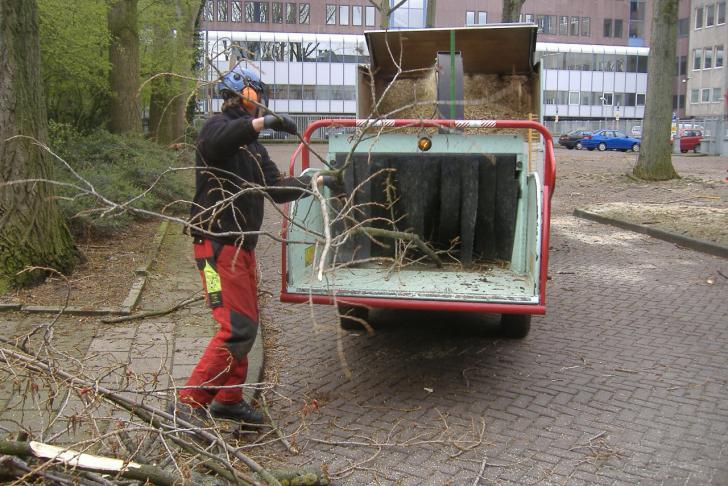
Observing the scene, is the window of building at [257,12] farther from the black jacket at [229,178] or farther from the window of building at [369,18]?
the black jacket at [229,178]

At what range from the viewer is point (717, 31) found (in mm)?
61188

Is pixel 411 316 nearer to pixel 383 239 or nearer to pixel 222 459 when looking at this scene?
pixel 383 239

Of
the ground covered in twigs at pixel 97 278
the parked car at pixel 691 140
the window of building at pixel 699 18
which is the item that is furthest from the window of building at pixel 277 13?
the ground covered in twigs at pixel 97 278

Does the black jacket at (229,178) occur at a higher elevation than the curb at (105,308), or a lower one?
higher

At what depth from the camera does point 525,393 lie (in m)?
4.96

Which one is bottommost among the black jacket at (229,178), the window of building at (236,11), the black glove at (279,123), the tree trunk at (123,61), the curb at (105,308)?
the curb at (105,308)

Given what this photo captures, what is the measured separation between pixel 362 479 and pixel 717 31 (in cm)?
6644

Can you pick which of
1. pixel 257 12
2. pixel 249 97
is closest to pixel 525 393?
pixel 249 97

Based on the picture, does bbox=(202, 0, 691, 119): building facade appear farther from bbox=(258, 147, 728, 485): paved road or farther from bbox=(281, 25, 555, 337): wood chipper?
bbox=(281, 25, 555, 337): wood chipper

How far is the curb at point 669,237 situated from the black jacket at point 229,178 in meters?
7.40

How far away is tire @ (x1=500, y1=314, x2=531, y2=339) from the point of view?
232 inches

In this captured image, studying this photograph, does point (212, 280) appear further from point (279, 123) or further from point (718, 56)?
point (718, 56)

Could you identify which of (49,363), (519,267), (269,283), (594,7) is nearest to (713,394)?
(519,267)

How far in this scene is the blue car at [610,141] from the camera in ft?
150
